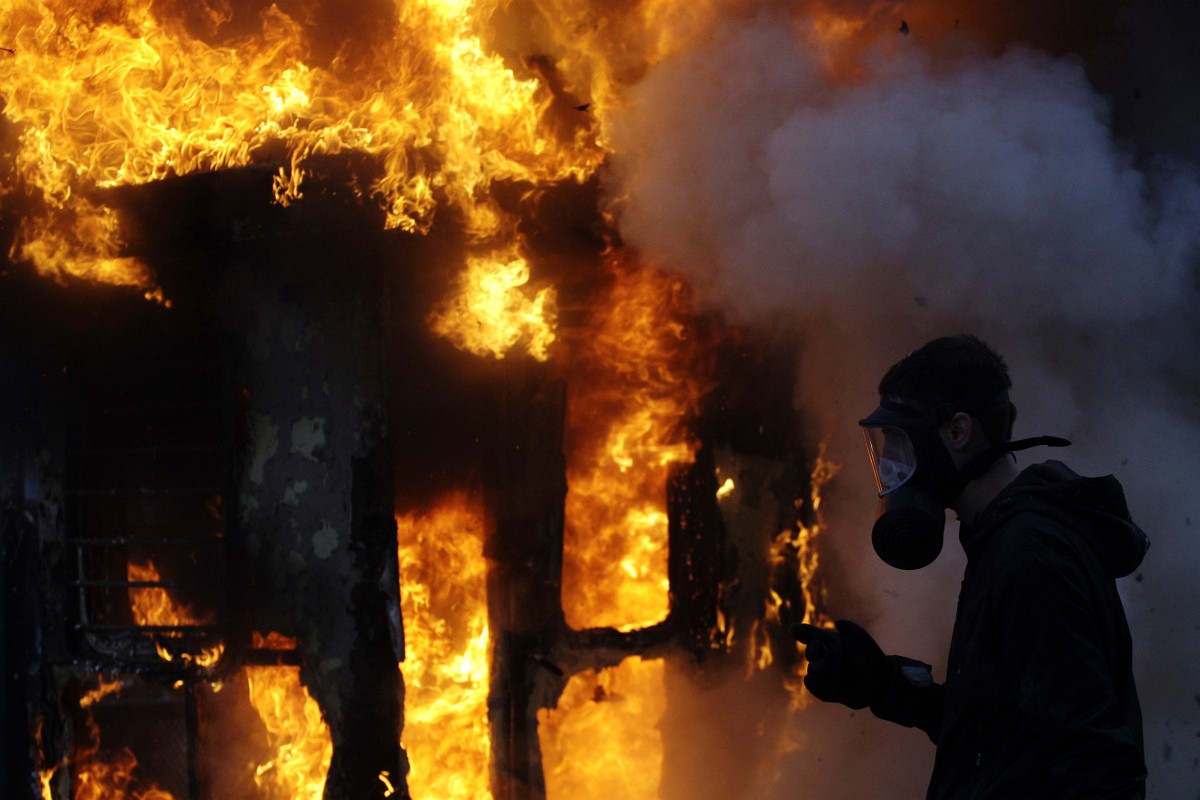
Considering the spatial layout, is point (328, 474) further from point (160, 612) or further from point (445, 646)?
point (160, 612)

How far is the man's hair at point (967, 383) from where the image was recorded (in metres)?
2.68

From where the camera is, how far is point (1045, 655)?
2.09m

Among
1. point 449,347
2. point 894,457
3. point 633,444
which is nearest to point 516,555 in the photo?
point 633,444

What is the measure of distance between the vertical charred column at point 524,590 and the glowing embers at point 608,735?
25 centimetres

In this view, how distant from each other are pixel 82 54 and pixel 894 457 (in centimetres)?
612

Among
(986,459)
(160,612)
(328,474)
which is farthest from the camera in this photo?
(160,612)

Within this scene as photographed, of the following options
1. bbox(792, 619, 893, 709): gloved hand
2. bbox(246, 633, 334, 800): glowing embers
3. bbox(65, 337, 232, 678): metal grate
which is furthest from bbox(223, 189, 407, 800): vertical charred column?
bbox(792, 619, 893, 709): gloved hand

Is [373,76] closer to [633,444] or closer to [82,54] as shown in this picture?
[82,54]

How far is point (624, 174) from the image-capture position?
536 cm

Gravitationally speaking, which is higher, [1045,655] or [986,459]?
[986,459]

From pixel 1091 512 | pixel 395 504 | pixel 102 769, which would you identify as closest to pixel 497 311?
pixel 395 504

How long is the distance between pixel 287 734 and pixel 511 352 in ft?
9.73

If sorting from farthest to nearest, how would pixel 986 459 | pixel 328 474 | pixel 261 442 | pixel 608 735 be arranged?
pixel 608 735 → pixel 261 442 → pixel 328 474 → pixel 986 459

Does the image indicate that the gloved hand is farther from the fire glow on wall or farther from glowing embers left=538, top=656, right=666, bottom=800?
glowing embers left=538, top=656, right=666, bottom=800
